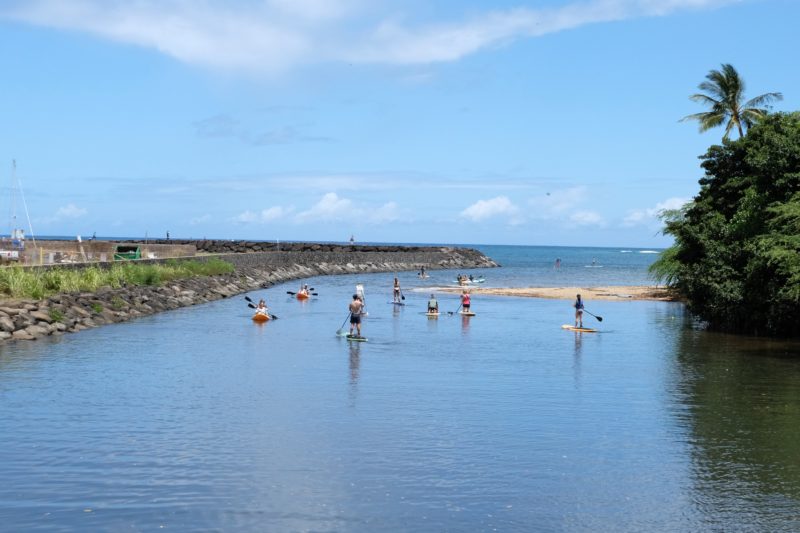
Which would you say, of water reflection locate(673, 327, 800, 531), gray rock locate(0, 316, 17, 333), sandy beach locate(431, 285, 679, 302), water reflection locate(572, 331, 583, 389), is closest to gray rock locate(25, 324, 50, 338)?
gray rock locate(0, 316, 17, 333)

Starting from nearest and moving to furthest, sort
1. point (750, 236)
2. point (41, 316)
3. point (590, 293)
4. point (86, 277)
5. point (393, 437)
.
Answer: point (393, 437)
point (41, 316)
point (750, 236)
point (86, 277)
point (590, 293)

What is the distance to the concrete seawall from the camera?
118 ft

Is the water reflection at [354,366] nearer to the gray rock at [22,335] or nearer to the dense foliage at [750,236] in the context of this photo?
the gray rock at [22,335]

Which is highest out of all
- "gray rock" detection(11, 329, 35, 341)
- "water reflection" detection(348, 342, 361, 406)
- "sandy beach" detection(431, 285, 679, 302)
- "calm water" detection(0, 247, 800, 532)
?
"sandy beach" detection(431, 285, 679, 302)

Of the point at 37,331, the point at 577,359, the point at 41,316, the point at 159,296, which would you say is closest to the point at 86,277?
the point at 159,296

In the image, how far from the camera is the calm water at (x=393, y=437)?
1316 cm

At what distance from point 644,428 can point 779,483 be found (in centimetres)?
476

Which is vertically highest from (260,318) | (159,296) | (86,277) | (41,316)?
(86,277)

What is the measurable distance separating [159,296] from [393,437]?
37068 millimetres

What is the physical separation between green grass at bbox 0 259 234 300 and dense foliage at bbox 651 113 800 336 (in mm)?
32303

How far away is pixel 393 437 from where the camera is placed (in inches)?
714

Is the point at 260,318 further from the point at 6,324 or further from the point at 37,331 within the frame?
the point at 6,324

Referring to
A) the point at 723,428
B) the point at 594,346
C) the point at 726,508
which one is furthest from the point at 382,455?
the point at 594,346

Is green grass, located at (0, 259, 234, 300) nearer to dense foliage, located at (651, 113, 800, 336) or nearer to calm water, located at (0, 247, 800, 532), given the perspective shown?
calm water, located at (0, 247, 800, 532)
